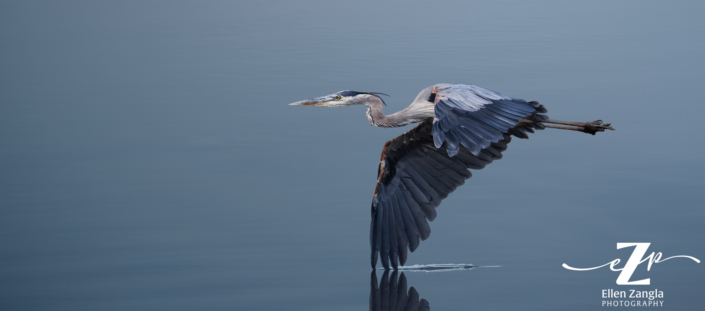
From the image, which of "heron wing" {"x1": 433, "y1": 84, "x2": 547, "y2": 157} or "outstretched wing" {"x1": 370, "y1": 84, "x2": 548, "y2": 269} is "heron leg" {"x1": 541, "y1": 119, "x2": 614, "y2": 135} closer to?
"outstretched wing" {"x1": 370, "y1": 84, "x2": 548, "y2": 269}

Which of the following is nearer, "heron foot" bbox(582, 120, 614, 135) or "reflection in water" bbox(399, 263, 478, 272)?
"reflection in water" bbox(399, 263, 478, 272)

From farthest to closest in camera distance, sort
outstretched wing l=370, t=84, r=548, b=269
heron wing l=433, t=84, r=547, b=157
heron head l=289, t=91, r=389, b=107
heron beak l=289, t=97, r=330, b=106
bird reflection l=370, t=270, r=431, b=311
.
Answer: heron beak l=289, t=97, r=330, b=106 < heron head l=289, t=91, r=389, b=107 < outstretched wing l=370, t=84, r=548, b=269 < bird reflection l=370, t=270, r=431, b=311 < heron wing l=433, t=84, r=547, b=157

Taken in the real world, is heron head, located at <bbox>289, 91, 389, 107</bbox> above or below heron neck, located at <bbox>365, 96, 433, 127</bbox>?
above

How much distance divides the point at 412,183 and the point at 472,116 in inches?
69.7

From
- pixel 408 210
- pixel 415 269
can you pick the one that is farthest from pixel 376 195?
pixel 415 269

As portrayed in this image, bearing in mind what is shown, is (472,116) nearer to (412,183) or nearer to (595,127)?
(412,183)

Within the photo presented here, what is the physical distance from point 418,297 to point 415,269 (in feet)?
2.13

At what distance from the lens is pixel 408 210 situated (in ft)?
32.6

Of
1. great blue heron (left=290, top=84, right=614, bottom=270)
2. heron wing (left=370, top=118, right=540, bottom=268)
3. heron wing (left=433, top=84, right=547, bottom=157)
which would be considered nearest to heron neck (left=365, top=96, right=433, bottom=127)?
great blue heron (left=290, top=84, right=614, bottom=270)

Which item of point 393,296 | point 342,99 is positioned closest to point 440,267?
point 393,296

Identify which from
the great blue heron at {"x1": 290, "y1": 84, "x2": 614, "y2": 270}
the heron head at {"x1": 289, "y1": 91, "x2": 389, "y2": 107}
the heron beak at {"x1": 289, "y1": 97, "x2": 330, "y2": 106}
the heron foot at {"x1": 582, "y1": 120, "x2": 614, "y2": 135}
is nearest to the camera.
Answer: the great blue heron at {"x1": 290, "y1": 84, "x2": 614, "y2": 270}

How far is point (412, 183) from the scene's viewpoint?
10.1 m

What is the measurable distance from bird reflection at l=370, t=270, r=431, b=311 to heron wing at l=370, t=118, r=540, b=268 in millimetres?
457

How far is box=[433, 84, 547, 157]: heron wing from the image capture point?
8.19 m
